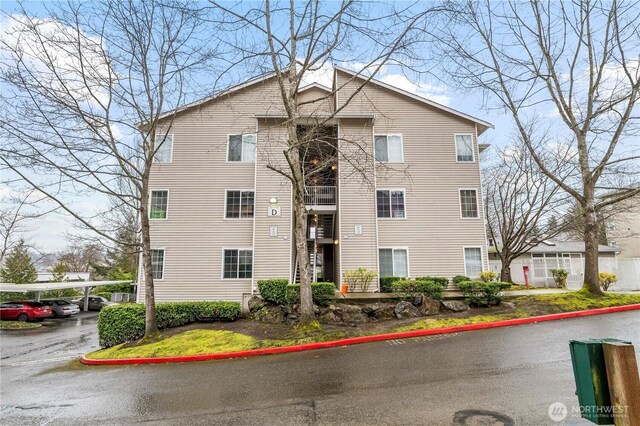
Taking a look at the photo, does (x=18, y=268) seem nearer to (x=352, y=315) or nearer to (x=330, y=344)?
(x=352, y=315)

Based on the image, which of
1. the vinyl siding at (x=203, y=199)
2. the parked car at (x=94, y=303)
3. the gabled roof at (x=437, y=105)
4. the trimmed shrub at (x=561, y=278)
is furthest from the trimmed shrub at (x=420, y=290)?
the parked car at (x=94, y=303)

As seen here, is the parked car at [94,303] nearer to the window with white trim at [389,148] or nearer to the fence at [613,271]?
the window with white trim at [389,148]

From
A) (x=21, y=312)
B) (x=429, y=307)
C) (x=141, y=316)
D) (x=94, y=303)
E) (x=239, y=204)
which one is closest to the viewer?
(x=429, y=307)

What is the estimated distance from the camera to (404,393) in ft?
16.0

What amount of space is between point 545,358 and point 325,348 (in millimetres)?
4702

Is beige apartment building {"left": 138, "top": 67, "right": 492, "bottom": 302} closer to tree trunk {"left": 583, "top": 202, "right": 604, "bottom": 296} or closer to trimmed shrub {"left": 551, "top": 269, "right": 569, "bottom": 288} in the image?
tree trunk {"left": 583, "top": 202, "right": 604, "bottom": 296}

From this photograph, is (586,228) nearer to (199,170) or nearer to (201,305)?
(201,305)

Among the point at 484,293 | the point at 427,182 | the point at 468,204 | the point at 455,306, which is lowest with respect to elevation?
the point at 455,306

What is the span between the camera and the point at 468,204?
53.4ft

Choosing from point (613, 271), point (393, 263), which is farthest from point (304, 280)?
point (613, 271)

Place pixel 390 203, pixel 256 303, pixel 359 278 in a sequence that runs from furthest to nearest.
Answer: pixel 390 203 → pixel 359 278 → pixel 256 303

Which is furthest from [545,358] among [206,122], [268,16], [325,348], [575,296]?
[206,122]

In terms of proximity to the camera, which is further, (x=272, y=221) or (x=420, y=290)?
(x=272, y=221)

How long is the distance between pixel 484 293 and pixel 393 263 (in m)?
4.49
